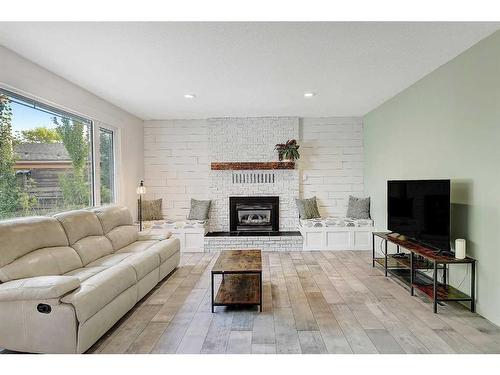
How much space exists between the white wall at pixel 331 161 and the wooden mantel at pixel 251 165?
1.34 feet

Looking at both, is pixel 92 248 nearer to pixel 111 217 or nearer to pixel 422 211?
pixel 111 217

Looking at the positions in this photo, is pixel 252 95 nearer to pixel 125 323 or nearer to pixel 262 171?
pixel 262 171

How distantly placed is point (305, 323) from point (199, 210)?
3872 millimetres

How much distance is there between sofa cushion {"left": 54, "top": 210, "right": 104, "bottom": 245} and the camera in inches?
132

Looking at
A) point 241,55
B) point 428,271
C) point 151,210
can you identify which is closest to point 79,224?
point 241,55

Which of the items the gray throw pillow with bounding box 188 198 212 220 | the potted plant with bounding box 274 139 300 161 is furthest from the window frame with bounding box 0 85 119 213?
the potted plant with bounding box 274 139 300 161

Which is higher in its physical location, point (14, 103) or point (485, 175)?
point (14, 103)

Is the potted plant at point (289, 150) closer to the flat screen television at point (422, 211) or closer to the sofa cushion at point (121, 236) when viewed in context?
the flat screen television at point (422, 211)

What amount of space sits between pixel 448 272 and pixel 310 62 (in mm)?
2771

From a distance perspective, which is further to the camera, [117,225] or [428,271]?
[117,225]

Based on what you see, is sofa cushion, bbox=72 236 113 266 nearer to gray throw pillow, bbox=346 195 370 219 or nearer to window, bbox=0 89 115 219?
window, bbox=0 89 115 219

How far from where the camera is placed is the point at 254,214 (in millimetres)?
6531
